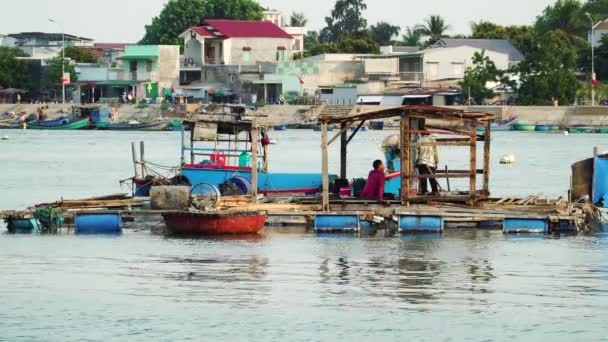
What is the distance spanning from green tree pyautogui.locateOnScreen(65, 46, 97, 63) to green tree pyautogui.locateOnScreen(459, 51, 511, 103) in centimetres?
3737

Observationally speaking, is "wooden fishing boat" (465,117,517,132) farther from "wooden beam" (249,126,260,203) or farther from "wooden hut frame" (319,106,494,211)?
"wooden beam" (249,126,260,203)

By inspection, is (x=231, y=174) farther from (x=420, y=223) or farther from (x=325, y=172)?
(x=420, y=223)

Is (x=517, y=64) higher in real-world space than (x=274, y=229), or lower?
higher

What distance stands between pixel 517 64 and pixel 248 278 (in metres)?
69.3

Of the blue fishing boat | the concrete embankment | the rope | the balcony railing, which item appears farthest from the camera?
the balcony railing

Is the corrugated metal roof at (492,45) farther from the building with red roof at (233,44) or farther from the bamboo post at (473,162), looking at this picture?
the bamboo post at (473,162)

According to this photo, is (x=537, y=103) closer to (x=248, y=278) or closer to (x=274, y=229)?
(x=274, y=229)

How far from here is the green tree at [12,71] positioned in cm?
10200

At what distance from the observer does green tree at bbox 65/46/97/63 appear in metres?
112

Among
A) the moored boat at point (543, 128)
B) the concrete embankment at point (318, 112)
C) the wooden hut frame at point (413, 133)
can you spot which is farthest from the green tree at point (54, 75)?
the wooden hut frame at point (413, 133)

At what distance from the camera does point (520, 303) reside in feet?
66.4

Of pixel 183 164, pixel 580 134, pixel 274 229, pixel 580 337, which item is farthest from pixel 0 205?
pixel 580 134

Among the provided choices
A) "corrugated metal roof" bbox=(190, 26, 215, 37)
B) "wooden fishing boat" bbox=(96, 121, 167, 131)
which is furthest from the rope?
"corrugated metal roof" bbox=(190, 26, 215, 37)

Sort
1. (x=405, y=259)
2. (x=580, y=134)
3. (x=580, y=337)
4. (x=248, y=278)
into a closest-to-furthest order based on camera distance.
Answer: (x=580, y=337), (x=248, y=278), (x=405, y=259), (x=580, y=134)
